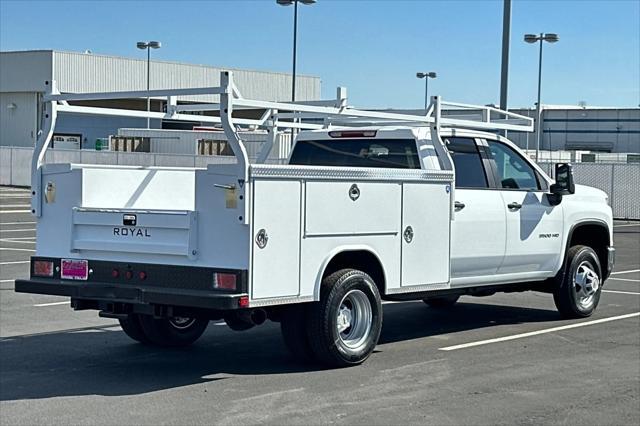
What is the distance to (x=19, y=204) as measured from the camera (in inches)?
1556

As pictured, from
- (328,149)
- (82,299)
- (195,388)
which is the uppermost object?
(328,149)

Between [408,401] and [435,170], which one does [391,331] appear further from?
[408,401]

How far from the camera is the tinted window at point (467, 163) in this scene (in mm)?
11195

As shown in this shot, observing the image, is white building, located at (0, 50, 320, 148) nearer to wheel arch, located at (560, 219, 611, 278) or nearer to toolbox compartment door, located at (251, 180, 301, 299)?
wheel arch, located at (560, 219, 611, 278)

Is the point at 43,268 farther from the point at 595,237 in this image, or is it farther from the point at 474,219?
the point at 595,237

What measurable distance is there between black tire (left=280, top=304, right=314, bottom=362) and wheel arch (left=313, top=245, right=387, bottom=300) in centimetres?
27

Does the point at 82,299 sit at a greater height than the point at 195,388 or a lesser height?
greater

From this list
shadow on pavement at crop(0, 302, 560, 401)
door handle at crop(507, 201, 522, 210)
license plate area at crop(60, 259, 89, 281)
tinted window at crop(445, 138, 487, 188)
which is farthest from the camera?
door handle at crop(507, 201, 522, 210)

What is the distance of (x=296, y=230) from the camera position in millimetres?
8773

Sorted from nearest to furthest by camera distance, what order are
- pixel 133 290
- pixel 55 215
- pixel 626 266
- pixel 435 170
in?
pixel 133 290
pixel 55 215
pixel 435 170
pixel 626 266

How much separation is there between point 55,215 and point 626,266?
45.5 ft

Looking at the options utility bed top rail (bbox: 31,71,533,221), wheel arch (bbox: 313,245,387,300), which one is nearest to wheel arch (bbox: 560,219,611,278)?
utility bed top rail (bbox: 31,71,533,221)

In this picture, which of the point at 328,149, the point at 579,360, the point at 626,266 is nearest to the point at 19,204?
the point at 626,266

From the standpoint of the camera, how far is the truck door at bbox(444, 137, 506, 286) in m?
10.8
